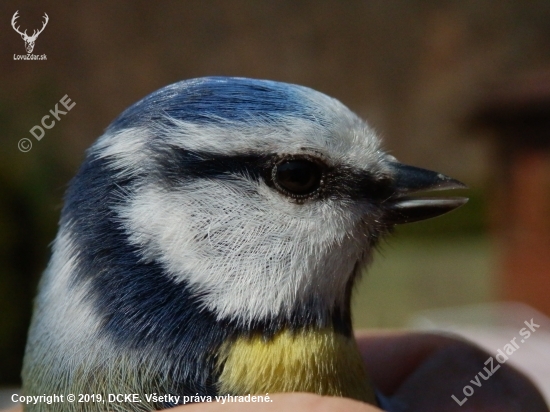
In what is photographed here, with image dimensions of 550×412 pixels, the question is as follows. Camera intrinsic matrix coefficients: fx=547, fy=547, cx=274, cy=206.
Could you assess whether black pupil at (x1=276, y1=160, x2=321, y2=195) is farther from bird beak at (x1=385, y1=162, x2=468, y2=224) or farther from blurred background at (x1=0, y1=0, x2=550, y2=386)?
blurred background at (x1=0, y1=0, x2=550, y2=386)

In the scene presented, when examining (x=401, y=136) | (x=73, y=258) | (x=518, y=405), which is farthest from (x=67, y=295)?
(x=401, y=136)

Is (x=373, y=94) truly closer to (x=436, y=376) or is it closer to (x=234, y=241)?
(x=436, y=376)

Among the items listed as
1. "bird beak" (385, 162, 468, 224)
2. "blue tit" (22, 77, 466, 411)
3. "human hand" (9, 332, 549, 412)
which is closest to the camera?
"blue tit" (22, 77, 466, 411)

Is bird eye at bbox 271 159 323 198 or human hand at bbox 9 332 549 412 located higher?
bird eye at bbox 271 159 323 198

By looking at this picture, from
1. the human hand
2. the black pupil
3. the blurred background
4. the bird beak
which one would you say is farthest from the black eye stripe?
the blurred background

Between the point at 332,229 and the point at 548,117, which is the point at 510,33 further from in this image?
the point at 332,229

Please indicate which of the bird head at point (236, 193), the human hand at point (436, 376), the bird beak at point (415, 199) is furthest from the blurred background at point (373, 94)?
the bird head at point (236, 193)

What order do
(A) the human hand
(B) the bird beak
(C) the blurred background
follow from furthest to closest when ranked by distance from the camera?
(C) the blurred background
(A) the human hand
(B) the bird beak

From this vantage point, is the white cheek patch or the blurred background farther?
the blurred background
